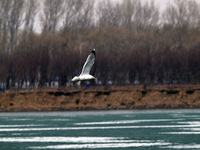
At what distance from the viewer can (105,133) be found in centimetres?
3016

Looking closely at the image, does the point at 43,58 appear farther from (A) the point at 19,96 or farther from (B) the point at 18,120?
(B) the point at 18,120

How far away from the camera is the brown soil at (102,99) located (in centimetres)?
4822

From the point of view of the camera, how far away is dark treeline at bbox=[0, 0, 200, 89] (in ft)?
188

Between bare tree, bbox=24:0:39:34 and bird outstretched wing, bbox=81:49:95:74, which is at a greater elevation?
bare tree, bbox=24:0:39:34

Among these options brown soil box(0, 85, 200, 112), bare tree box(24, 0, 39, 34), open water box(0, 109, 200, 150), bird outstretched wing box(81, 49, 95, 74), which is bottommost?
open water box(0, 109, 200, 150)

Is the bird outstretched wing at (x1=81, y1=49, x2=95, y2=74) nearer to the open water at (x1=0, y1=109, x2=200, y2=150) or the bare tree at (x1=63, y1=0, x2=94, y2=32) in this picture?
the open water at (x1=0, y1=109, x2=200, y2=150)

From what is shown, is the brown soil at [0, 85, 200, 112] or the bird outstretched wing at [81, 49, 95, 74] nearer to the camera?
the bird outstretched wing at [81, 49, 95, 74]

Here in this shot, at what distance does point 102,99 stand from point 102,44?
72.7 feet

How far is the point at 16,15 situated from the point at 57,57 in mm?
15651

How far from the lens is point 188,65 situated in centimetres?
5709

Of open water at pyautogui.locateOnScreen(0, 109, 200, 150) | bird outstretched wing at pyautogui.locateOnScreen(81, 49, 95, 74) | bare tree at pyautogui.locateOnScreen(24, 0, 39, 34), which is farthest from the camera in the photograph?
bare tree at pyautogui.locateOnScreen(24, 0, 39, 34)

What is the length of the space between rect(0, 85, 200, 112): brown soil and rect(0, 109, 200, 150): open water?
17.5 ft

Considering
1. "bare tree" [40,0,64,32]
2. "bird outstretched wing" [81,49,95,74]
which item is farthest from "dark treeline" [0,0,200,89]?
"bird outstretched wing" [81,49,95,74]

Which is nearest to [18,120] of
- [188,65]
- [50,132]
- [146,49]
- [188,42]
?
[50,132]
